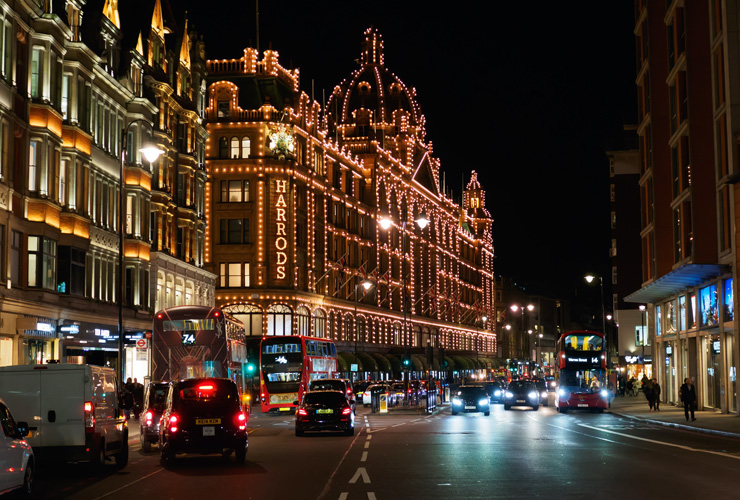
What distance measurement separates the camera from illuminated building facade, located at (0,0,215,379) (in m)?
Answer: 40.4

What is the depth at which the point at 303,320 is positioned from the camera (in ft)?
281

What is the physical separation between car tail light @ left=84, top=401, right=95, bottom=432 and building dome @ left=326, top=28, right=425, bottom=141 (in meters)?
92.3

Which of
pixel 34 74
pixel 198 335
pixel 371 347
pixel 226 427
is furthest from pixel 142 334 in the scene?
pixel 371 347

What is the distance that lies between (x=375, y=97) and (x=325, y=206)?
29058mm

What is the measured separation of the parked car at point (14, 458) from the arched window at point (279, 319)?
65318mm

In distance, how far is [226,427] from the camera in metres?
23.8

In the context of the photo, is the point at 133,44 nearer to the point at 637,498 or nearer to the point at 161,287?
the point at 161,287

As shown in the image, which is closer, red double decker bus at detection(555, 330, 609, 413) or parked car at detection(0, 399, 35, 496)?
parked car at detection(0, 399, 35, 496)

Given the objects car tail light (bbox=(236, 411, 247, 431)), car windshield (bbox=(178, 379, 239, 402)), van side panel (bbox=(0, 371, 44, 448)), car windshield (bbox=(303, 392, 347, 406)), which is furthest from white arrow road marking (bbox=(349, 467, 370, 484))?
car windshield (bbox=(303, 392, 347, 406))

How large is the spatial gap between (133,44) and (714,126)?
30.6m

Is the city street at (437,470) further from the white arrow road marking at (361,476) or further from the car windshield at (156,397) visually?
the car windshield at (156,397)

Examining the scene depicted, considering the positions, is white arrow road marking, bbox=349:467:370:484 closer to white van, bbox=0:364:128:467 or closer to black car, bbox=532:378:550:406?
white van, bbox=0:364:128:467

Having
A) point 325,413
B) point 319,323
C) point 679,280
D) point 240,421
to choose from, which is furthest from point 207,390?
point 319,323

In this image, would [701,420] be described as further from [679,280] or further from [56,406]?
[56,406]
